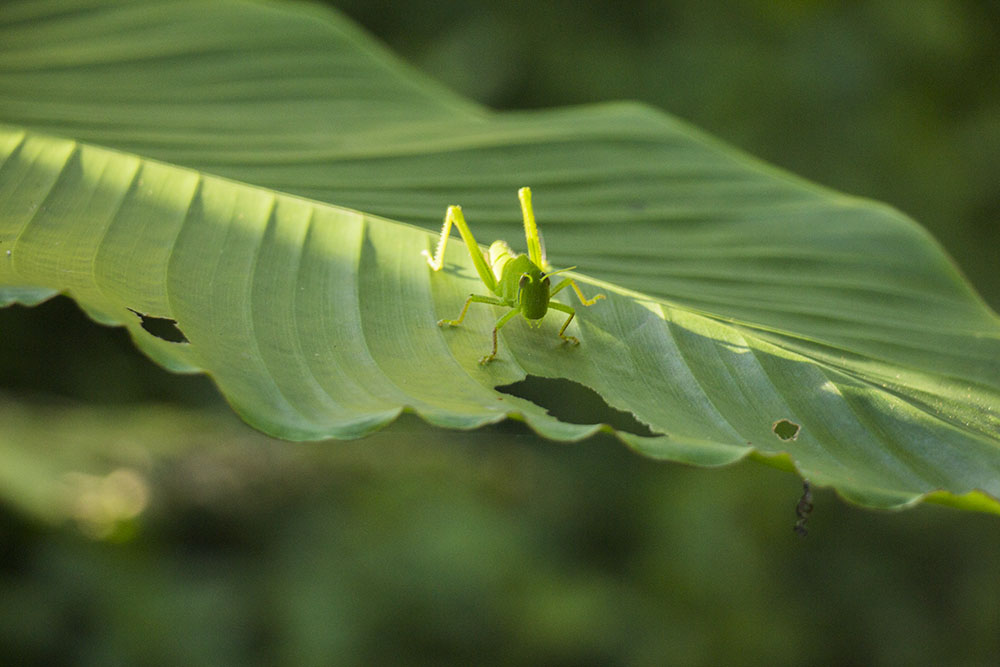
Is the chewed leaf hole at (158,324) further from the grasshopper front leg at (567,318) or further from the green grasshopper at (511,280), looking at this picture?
the grasshopper front leg at (567,318)

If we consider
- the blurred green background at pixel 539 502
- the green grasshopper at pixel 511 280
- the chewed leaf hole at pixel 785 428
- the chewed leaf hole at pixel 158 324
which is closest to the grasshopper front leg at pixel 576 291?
the green grasshopper at pixel 511 280

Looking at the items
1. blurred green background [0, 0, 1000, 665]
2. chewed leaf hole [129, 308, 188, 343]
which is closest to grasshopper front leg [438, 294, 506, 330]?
chewed leaf hole [129, 308, 188, 343]

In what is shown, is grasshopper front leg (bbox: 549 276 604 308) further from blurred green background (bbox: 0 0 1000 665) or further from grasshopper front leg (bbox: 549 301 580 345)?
blurred green background (bbox: 0 0 1000 665)

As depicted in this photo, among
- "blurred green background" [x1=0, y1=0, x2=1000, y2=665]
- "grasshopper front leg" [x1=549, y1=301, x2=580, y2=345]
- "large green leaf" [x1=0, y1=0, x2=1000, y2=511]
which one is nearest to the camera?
"large green leaf" [x1=0, y1=0, x2=1000, y2=511]

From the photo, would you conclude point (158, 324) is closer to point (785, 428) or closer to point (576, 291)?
point (576, 291)

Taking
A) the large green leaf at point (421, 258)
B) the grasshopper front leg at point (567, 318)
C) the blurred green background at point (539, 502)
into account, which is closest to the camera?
the large green leaf at point (421, 258)

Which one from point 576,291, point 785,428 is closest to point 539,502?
point 576,291

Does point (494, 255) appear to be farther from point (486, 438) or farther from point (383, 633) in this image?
point (486, 438)
